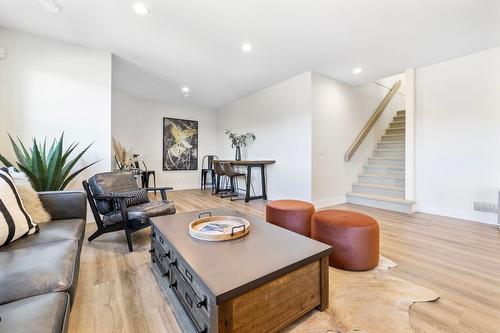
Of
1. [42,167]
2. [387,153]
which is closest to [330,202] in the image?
[387,153]

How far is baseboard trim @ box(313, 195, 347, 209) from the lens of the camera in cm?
410

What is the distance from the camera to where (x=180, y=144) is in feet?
20.7

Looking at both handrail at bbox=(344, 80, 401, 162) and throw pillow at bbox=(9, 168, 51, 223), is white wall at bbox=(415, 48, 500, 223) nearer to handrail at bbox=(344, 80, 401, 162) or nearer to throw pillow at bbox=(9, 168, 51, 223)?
handrail at bbox=(344, 80, 401, 162)

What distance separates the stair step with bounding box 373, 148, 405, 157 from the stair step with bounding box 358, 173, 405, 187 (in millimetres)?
597

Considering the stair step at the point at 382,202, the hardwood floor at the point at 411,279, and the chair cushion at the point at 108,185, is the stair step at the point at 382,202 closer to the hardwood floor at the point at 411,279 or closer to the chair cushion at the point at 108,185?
the hardwood floor at the point at 411,279

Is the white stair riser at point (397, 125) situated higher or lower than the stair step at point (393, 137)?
higher

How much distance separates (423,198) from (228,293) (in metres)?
4.10

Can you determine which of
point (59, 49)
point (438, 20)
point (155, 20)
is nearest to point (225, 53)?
point (155, 20)

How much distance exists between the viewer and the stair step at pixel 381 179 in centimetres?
421

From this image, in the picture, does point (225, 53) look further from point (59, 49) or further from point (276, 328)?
point (276, 328)

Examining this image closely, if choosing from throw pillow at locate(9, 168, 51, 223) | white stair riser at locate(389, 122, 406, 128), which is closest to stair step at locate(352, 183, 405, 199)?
white stair riser at locate(389, 122, 406, 128)

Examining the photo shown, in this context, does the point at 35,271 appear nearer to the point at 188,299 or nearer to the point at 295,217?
the point at 188,299

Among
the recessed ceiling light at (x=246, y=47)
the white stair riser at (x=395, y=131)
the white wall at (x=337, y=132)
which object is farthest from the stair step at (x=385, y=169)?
the recessed ceiling light at (x=246, y=47)

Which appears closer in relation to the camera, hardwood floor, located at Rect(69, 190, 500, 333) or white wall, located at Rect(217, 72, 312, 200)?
hardwood floor, located at Rect(69, 190, 500, 333)
